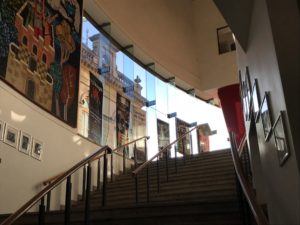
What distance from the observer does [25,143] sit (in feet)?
19.8

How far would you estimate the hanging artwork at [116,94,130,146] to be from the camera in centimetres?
955

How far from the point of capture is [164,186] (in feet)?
21.8

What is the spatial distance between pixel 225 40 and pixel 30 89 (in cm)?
936

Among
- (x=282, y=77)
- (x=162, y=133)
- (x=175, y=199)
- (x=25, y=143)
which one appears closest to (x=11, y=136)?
(x=25, y=143)

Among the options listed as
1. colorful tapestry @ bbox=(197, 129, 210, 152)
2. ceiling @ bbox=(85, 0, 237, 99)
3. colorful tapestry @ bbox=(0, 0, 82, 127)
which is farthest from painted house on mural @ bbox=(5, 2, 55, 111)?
colorful tapestry @ bbox=(197, 129, 210, 152)

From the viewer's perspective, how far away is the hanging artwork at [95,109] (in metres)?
8.35

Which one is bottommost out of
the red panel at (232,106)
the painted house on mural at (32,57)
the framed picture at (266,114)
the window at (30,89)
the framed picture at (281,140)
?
the framed picture at (281,140)

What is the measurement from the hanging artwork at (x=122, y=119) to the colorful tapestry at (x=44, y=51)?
7.04 feet

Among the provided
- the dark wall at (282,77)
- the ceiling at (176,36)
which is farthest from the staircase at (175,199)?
the ceiling at (176,36)

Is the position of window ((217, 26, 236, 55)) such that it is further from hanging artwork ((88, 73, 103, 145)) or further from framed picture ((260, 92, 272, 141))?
framed picture ((260, 92, 272, 141))

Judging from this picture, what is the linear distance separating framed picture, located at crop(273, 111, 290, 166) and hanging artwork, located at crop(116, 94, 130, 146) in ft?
21.6

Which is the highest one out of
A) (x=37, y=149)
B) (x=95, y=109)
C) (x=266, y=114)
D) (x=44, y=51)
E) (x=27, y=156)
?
(x=44, y=51)

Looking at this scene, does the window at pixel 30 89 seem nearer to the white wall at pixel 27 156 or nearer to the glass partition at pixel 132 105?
the white wall at pixel 27 156

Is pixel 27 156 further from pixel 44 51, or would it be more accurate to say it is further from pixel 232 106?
pixel 232 106
